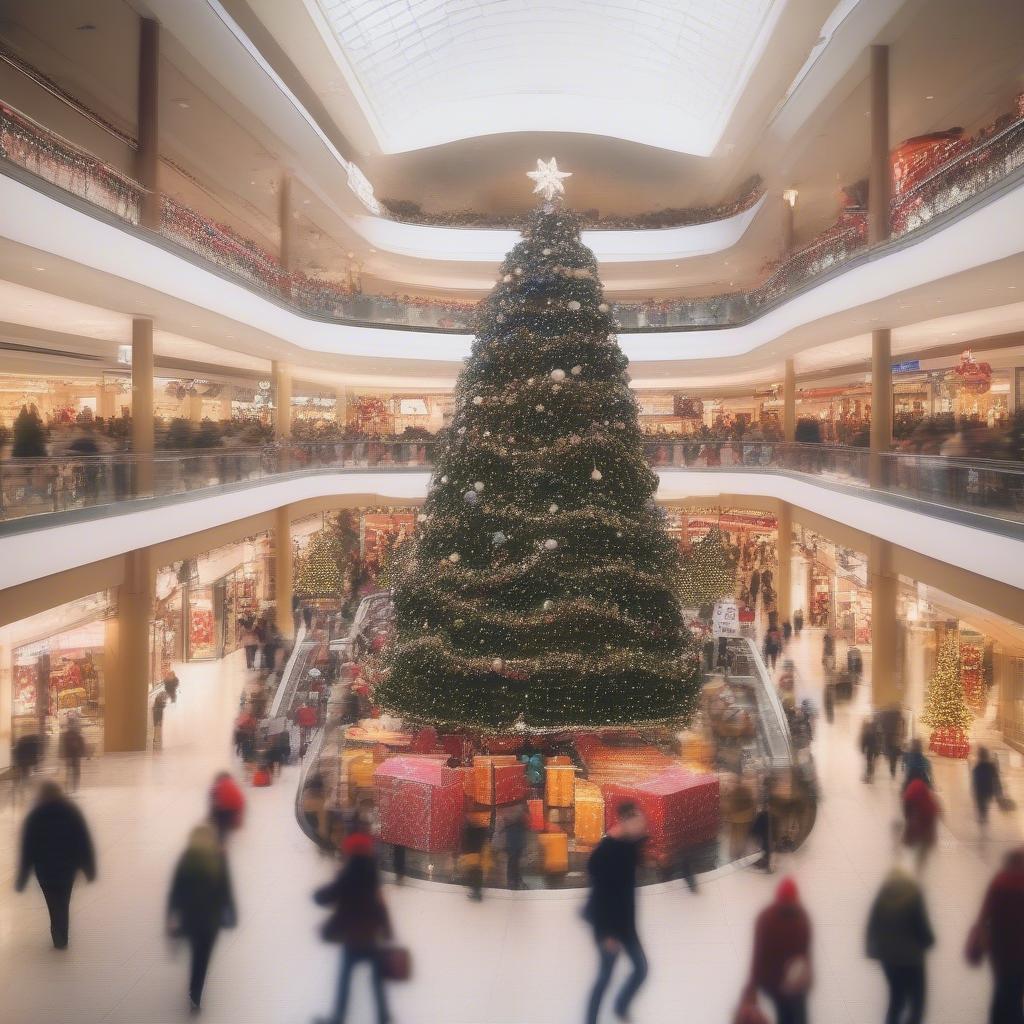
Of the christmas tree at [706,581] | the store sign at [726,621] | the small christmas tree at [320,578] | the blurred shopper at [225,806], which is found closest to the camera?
the blurred shopper at [225,806]

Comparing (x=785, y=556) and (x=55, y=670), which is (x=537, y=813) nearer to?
(x=55, y=670)

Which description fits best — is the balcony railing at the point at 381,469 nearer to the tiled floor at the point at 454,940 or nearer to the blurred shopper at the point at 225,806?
the blurred shopper at the point at 225,806

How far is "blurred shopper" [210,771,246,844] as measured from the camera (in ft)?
28.6

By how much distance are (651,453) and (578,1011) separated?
19.5 metres

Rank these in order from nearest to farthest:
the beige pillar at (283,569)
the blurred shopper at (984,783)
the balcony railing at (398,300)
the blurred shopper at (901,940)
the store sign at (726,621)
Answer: the blurred shopper at (901,940), the blurred shopper at (984,783), the balcony railing at (398,300), the store sign at (726,621), the beige pillar at (283,569)

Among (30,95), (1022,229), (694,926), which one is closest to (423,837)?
(694,926)

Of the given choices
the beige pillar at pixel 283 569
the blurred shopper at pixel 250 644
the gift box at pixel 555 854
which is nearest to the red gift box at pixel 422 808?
the gift box at pixel 555 854

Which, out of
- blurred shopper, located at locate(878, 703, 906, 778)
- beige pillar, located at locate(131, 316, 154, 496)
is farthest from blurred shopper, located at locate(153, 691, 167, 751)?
blurred shopper, located at locate(878, 703, 906, 778)

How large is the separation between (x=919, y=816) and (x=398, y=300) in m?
21.8

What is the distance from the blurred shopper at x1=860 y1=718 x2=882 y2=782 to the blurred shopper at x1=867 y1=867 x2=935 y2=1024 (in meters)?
6.78

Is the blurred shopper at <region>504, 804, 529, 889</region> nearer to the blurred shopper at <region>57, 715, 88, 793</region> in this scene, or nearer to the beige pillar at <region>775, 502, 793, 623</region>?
the blurred shopper at <region>57, 715, 88, 793</region>

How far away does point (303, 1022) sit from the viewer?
267 inches

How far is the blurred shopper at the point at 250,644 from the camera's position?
63.4 ft

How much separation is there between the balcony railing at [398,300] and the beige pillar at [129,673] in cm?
539
